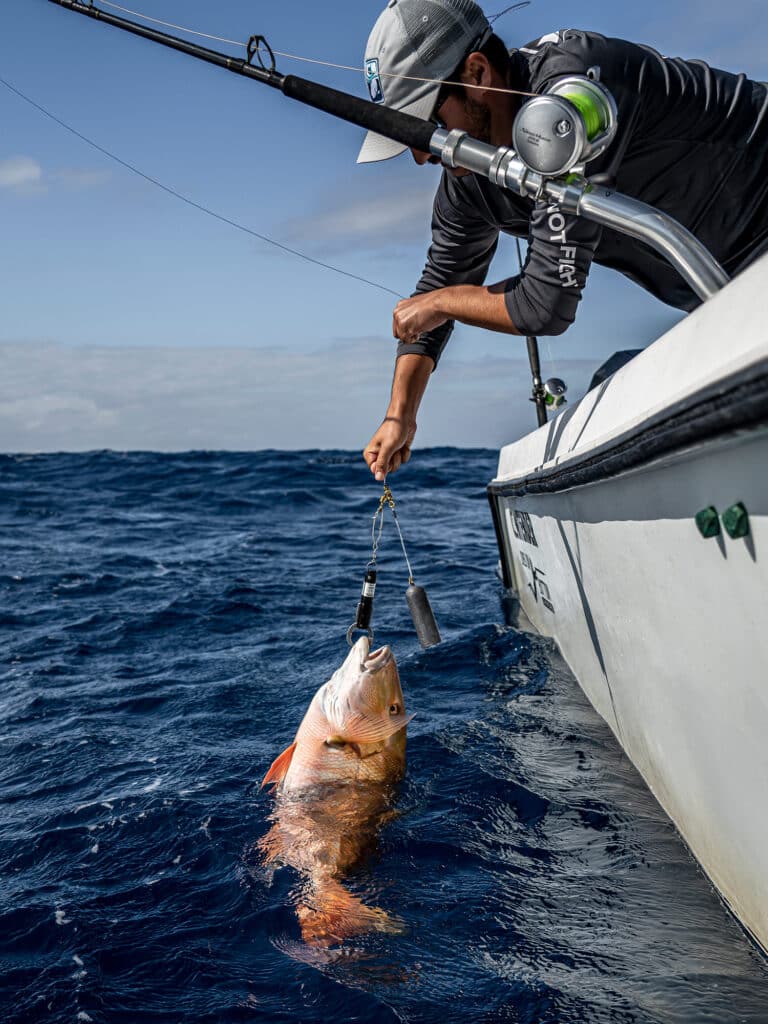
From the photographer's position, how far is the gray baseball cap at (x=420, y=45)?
268 centimetres

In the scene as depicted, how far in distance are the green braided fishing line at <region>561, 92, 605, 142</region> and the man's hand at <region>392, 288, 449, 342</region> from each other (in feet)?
3.09

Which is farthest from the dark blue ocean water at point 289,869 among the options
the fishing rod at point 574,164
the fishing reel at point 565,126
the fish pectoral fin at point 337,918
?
the fishing reel at point 565,126

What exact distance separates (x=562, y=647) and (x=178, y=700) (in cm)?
212

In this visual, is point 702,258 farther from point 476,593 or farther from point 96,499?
point 96,499

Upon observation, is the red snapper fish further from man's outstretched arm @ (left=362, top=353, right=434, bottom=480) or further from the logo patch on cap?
the logo patch on cap

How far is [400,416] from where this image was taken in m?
3.77

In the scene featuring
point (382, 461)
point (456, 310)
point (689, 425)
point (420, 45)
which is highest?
point (420, 45)

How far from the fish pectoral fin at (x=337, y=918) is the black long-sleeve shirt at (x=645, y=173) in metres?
1.78

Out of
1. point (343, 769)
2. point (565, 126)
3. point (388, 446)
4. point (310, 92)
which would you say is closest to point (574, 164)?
point (565, 126)

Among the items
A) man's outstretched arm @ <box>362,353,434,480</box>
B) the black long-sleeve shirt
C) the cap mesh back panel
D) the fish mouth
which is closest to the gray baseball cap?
the cap mesh back panel

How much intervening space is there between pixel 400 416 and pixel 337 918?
1.99 metres

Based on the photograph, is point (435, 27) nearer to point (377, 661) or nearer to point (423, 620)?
point (377, 661)

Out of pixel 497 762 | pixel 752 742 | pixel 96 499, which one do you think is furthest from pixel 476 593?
pixel 96 499

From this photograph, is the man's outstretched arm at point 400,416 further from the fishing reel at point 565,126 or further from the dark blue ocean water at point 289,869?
the fishing reel at point 565,126
